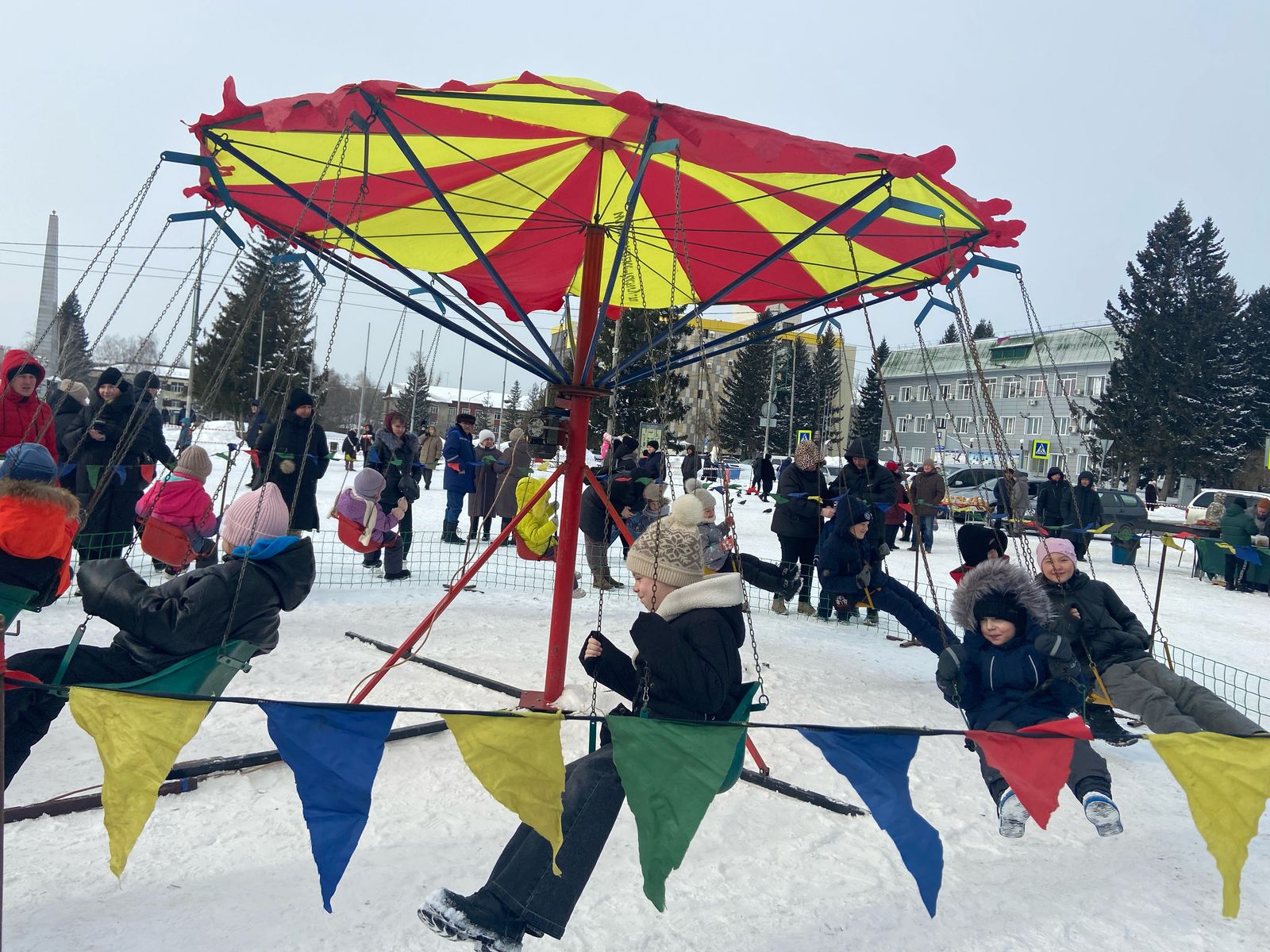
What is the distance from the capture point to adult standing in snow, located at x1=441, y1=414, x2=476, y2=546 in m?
11.2

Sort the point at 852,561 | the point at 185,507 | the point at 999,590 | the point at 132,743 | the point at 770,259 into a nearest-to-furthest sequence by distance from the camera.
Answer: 1. the point at 132,743
2. the point at 999,590
3. the point at 770,259
4. the point at 185,507
5. the point at 852,561

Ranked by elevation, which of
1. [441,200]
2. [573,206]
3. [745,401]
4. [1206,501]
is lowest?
[1206,501]

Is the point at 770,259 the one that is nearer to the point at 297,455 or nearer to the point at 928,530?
the point at 297,455

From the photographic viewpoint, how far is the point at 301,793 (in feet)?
7.82

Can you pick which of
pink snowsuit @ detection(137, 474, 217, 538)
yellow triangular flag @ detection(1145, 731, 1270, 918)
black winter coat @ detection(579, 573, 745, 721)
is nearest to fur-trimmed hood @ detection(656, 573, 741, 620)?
black winter coat @ detection(579, 573, 745, 721)

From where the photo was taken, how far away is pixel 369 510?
7.44m

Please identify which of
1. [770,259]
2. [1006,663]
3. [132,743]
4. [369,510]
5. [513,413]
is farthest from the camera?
[513,413]

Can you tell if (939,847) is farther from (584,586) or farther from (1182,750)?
(584,586)

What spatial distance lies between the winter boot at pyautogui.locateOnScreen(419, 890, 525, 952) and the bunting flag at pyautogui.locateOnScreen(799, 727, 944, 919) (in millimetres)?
1150

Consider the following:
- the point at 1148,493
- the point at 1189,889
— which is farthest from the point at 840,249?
the point at 1148,493

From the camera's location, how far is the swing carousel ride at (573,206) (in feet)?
11.0

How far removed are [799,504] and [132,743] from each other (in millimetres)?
6923

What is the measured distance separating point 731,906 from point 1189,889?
195 cm

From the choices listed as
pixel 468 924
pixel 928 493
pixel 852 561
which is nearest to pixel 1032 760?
pixel 468 924
